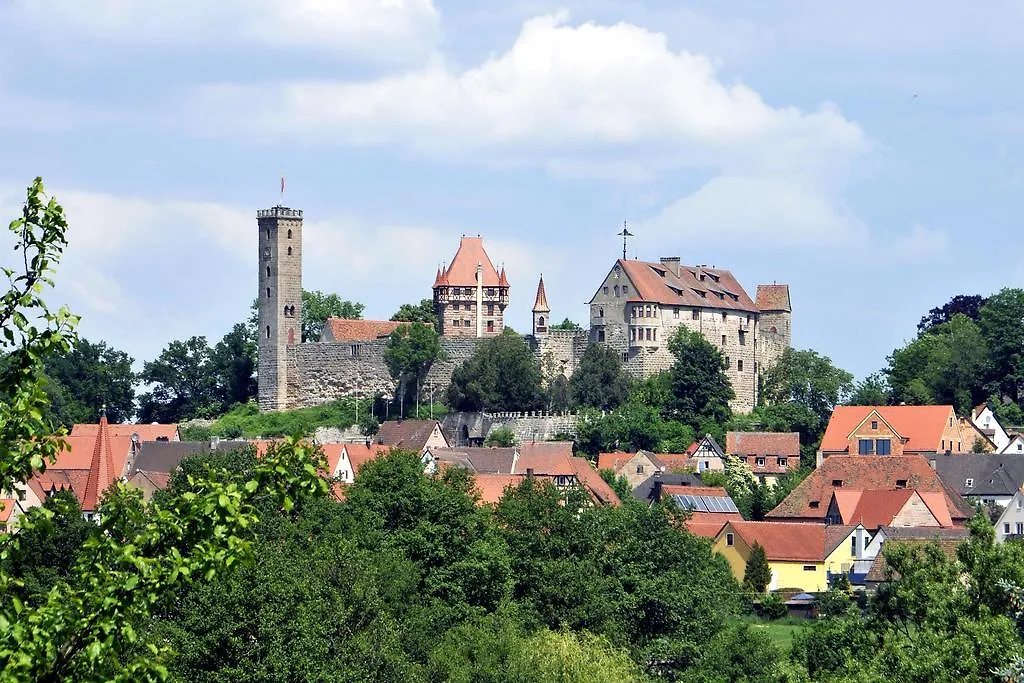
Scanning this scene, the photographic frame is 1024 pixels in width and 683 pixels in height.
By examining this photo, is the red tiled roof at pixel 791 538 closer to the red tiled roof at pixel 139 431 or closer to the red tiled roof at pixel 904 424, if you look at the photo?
the red tiled roof at pixel 904 424

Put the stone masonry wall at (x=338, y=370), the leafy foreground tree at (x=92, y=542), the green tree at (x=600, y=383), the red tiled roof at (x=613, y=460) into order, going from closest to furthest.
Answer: the leafy foreground tree at (x=92, y=542)
the red tiled roof at (x=613, y=460)
the green tree at (x=600, y=383)
the stone masonry wall at (x=338, y=370)

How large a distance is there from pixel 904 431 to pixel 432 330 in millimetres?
25930

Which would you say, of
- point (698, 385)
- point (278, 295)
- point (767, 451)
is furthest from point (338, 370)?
point (767, 451)

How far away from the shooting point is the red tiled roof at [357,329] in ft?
363

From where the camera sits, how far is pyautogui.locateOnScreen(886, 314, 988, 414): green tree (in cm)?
10031

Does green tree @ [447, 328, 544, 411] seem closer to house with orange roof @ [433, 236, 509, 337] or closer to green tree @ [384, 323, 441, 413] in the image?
green tree @ [384, 323, 441, 413]

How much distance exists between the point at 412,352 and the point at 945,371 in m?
26.5

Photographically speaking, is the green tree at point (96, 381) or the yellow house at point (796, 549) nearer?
the yellow house at point (796, 549)

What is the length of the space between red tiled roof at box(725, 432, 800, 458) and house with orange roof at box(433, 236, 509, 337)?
19.4 m

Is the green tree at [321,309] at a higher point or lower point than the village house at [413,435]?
higher

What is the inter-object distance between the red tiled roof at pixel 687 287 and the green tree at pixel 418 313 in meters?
15.1

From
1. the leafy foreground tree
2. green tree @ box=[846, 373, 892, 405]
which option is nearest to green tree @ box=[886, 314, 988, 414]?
green tree @ box=[846, 373, 892, 405]

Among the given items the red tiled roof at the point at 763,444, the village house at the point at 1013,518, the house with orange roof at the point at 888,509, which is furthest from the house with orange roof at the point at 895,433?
the house with orange roof at the point at 888,509

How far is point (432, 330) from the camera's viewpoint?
347ft
